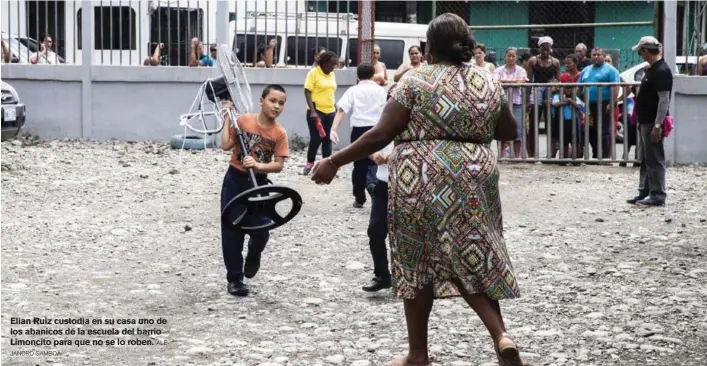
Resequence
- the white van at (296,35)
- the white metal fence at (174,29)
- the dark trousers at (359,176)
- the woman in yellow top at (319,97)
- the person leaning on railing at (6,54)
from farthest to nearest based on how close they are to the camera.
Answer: the person leaning on railing at (6,54), the white metal fence at (174,29), the white van at (296,35), the woman in yellow top at (319,97), the dark trousers at (359,176)

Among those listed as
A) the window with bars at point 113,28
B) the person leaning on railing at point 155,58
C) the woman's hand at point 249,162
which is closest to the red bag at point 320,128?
the person leaning on railing at point 155,58

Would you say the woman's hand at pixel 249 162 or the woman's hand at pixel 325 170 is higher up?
the woman's hand at pixel 325 170

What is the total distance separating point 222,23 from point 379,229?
11.1 m

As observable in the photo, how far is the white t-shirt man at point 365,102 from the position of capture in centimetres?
1152

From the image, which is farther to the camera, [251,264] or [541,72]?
[541,72]

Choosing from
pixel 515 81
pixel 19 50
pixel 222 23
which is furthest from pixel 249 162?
pixel 19 50

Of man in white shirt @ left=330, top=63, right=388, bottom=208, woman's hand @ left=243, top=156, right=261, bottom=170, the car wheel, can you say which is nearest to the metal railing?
the car wheel

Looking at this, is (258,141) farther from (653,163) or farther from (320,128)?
(320,128)

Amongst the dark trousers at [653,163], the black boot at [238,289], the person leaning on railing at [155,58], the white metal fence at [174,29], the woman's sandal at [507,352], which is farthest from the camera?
the person leaning on railing at [155,58]

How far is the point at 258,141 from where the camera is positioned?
25.1 feet

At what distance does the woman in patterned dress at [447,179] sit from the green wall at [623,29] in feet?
46.6

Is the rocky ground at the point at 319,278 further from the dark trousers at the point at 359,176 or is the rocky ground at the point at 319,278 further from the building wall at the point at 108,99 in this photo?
the building wall at the point at 108,99

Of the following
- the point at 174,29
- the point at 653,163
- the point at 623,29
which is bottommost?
the point at 653,163

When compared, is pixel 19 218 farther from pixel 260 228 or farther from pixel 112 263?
pixel 260 228
